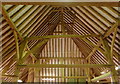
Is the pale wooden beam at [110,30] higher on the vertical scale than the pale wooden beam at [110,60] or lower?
higher

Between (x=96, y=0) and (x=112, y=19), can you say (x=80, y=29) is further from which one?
(x=96, y=0)

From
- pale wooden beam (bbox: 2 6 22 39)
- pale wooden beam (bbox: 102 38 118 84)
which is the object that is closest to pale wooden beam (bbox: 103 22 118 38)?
pale wooden beam (bbox: 102 38 118 84)

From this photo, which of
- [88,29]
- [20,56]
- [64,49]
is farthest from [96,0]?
[64,49]

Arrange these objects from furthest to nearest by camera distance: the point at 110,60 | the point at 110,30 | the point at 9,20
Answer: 1. the point at 110,60
2. the point at 110,30
3. the point at 9,20

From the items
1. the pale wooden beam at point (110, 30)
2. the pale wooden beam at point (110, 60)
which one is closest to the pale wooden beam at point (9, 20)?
the pale wooden beam at point (110, 30)

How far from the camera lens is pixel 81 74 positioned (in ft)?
47.4

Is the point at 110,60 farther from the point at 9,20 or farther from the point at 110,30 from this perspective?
the point at 9,20

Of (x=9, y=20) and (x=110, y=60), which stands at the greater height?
(x=9, y=20)

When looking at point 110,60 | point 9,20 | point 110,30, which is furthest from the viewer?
point 110,60

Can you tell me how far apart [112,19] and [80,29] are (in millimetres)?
Result: 3773

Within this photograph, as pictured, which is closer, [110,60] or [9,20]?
[9,20]

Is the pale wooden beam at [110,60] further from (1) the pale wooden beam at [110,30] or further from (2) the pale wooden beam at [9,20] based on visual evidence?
(2) the pale wooden beam at [9,20]

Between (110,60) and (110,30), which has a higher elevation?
(110,30)

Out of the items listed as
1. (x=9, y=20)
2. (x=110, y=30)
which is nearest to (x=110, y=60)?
(x=110, y=30)
